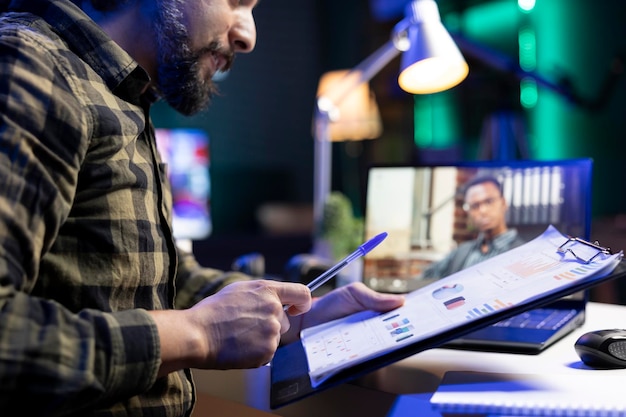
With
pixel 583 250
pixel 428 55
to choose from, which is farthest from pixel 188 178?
pixel 583 250

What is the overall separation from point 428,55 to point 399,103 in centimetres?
314

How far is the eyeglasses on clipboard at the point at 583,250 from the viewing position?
63 cm

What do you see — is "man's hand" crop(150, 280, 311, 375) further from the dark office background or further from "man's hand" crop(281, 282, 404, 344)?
the dark office background

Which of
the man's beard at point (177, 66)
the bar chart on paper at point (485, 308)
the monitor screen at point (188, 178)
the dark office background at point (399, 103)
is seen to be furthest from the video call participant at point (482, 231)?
the monitor screen at point (188, 178)

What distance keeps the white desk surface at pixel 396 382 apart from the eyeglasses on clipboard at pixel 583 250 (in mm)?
136

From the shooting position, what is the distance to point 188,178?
14.5 ft

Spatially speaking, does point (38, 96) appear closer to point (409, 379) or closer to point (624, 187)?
point (409, 379)

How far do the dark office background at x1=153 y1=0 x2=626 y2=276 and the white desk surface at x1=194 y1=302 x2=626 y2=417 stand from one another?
50.7 inches

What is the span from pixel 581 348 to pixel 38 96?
636 mm

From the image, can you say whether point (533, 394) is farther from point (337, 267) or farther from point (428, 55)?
point (428, 55)

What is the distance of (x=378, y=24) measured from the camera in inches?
168

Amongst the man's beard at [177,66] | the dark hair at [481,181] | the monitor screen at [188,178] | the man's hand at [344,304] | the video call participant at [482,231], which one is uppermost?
the man's beard at [177,66]

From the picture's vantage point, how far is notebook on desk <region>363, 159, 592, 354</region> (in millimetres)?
882

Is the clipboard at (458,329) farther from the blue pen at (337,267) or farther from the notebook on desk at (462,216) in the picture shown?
the notebook on desk at (462,216)
